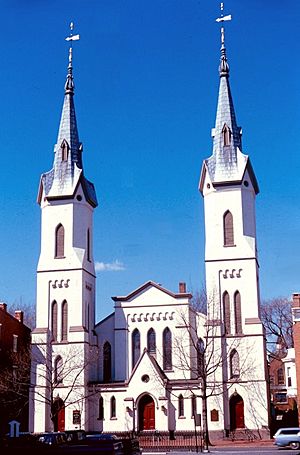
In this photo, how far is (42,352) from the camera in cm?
6138

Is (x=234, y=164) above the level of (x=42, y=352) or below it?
above

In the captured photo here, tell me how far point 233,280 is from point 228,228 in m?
4.41

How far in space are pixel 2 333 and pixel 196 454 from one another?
27.2 m

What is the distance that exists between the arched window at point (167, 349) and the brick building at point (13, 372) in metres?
11.4

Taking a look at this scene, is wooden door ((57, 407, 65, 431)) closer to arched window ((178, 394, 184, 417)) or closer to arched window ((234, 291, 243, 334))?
arched window ((178, 394, 184, 417))

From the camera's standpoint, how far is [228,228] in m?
61.8

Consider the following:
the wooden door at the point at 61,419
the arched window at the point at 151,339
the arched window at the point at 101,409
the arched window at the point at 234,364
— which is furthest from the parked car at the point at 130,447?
the arched window at the point at 151,339

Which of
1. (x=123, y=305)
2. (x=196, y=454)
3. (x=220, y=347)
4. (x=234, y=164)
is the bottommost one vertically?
(x=196, y=454)

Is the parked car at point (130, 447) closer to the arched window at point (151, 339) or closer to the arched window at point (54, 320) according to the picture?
the arched window at point (151, 339)

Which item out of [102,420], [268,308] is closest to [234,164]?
[102,420]

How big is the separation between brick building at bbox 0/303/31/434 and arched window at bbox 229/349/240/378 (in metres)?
16.5

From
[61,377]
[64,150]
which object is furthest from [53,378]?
[64,150]

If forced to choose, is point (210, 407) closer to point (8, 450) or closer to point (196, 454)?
point (196, 454)

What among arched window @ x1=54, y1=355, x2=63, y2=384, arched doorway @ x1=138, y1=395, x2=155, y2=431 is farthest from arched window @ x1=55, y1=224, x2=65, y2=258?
arched doorway @ x1=138, y1=395, x2=155, y2=431
